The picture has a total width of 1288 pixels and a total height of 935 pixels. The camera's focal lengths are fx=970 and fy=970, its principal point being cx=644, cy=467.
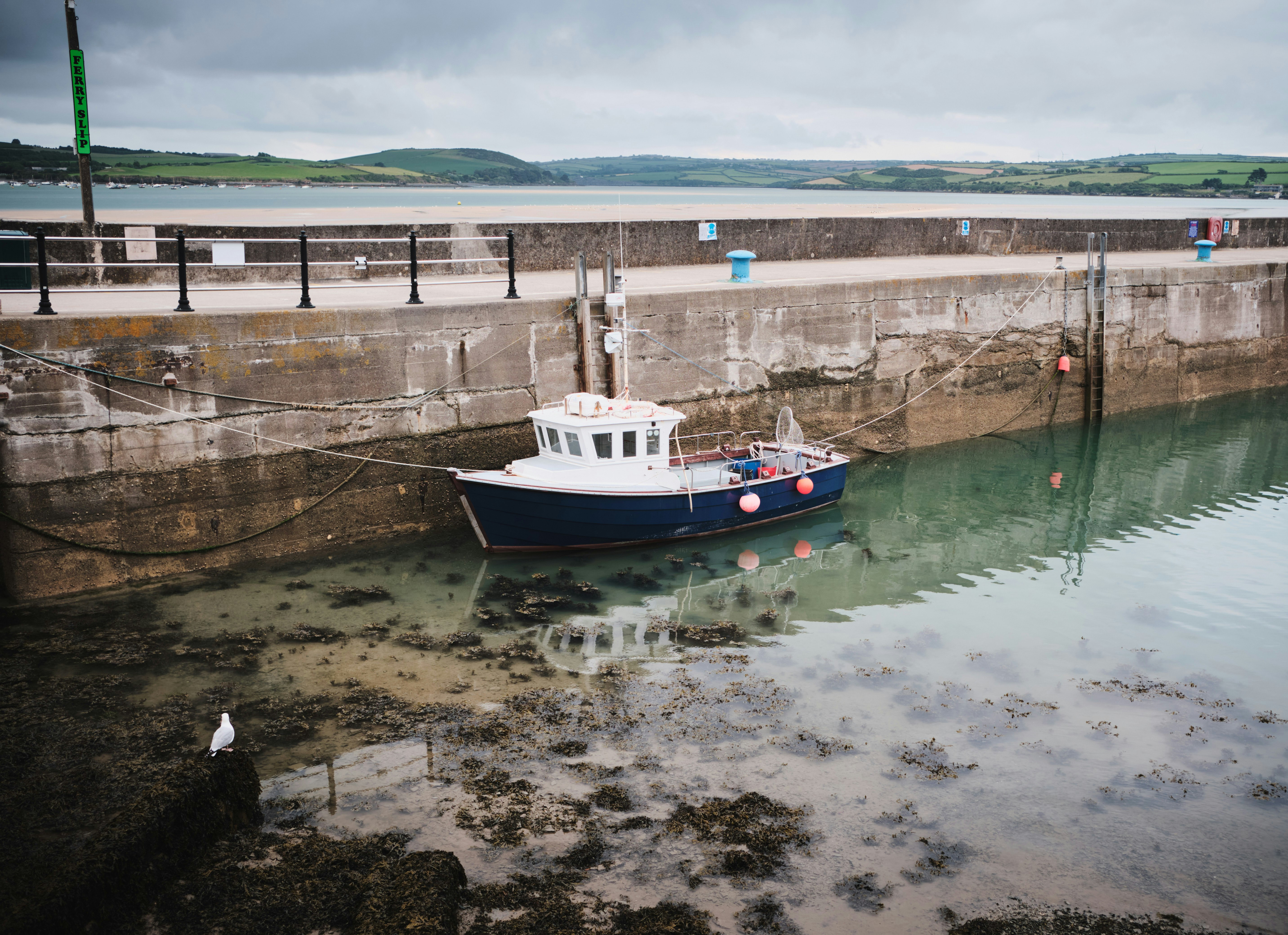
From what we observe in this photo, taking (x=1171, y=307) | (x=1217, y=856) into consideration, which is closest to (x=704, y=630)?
(x=1217, y=856)

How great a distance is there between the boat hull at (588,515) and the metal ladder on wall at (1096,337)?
888 cm

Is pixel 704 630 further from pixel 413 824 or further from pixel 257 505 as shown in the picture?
pixel 257 505

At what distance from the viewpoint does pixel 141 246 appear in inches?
479

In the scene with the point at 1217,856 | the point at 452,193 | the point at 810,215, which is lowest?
the point at 1217,856

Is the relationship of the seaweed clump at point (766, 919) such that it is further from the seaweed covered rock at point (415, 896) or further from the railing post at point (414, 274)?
the railing post at point (414, 274)

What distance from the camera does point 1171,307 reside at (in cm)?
1859

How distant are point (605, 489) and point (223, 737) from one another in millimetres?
5186

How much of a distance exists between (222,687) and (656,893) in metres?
3.98

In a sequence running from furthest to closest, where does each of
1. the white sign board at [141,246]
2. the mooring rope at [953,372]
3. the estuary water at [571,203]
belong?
the estuary water at [571,203] < the mooring rope at [953,372] < the white sign board at [141,246]

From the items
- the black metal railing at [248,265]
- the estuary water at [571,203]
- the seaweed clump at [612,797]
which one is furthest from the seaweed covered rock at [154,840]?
the estuary water at [571,203]

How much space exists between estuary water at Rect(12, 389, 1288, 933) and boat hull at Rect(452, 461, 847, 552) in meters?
0.22

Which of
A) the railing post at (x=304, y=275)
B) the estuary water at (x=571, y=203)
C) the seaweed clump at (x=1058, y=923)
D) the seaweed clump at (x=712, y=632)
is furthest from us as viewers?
the estuary water at (x=571, y=203)

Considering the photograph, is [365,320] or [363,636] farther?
[365,320]

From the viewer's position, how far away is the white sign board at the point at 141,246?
39.7 ft
